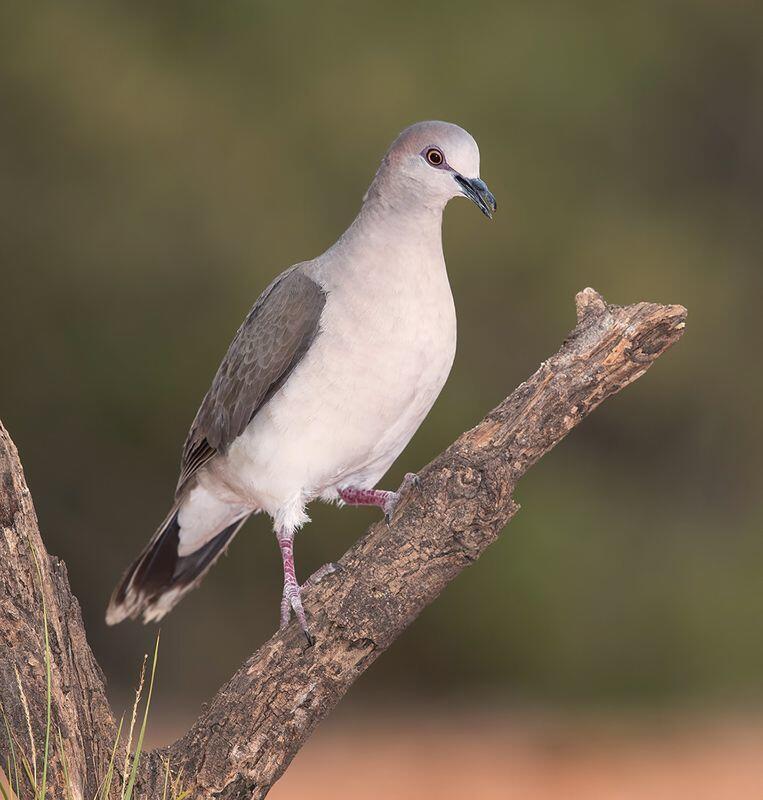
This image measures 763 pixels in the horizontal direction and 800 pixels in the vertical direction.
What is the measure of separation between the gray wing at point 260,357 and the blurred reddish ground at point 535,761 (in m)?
4.09

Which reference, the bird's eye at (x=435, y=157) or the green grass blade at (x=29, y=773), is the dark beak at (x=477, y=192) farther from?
the green grass blade at (x=29, y=773)

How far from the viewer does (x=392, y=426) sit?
379 centimetres

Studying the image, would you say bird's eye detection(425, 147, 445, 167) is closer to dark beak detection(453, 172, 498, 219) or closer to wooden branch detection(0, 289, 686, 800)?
dark beak detection(453, 172, 498, 219)

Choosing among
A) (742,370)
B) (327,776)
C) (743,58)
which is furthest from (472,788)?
(743,58)

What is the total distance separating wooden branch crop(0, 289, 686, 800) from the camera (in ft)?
10.3

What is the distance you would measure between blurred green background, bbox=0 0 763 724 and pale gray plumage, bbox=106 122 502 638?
12.6ft

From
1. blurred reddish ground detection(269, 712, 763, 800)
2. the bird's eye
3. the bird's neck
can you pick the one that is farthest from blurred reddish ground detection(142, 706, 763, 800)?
the bird's eye

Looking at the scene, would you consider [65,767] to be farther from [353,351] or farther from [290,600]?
[353,351]

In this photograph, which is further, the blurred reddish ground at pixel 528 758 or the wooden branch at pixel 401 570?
the blurred reddish ground at pixel 528 758

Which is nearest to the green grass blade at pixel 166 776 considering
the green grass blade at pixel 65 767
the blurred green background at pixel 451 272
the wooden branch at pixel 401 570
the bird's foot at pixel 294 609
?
the wooden branch at pixel 401 570

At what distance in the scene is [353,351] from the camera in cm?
364

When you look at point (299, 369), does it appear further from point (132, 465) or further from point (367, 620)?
point (132, 465)

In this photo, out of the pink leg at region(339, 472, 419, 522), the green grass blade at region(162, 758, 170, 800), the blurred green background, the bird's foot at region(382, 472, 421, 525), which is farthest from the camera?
the blurred green background

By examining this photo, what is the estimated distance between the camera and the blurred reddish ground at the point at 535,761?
24.1 ft
